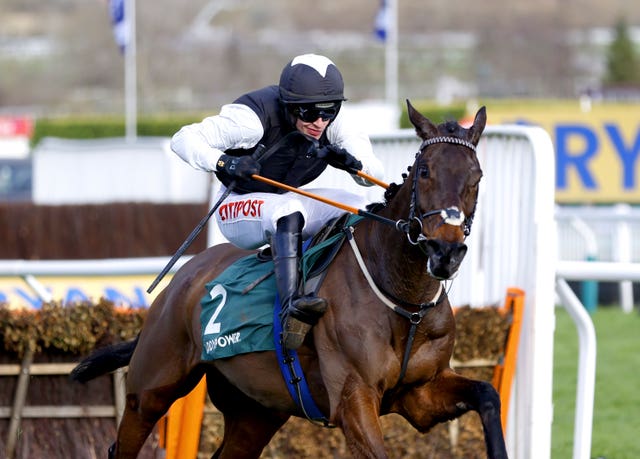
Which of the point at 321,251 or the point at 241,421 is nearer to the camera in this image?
the point at 321,251

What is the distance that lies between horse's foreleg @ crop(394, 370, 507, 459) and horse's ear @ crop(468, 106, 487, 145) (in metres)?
0.92

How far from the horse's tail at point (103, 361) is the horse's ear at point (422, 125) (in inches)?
77.6

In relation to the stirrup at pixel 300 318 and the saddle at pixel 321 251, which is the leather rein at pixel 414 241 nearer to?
the saddle at pixel 321 251

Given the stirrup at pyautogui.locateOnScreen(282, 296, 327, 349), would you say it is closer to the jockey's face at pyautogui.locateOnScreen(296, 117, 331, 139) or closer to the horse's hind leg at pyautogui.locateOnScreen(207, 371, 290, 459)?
the jockey's face at pyautogui.locateOnScreen(296, 117, 331, 139)

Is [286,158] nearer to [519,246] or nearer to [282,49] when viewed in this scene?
[519,246]

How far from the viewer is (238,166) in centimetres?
478

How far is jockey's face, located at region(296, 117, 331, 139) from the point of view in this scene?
495 centimetres

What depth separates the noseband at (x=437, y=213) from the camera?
4.06m

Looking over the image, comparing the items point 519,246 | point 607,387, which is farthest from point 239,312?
point 607,387

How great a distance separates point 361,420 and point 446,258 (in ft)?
2.50

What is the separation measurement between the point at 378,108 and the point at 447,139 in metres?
25.3

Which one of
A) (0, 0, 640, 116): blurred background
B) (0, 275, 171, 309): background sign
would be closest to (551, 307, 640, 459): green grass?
(0, 275, 171, 309): background sign

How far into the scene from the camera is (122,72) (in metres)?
62.1

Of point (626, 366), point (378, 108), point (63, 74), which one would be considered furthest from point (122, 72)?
point (626, 366)
